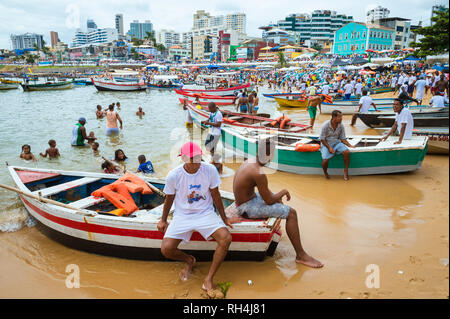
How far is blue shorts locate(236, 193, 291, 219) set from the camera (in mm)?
3969

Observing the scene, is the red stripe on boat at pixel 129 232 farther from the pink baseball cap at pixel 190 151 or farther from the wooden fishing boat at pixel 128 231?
the pink baseball cap at pixel 190 151

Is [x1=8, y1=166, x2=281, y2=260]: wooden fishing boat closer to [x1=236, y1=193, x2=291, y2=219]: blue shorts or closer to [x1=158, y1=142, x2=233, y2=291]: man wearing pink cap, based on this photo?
[x1=236, y1=193, x2=291, y2=219]: blue shorts

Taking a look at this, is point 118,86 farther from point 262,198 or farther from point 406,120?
point 262,198

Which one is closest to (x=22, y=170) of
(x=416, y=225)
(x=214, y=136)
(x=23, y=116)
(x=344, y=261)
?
(x=214, y=136)

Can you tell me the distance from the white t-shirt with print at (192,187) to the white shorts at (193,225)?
0.20 ft

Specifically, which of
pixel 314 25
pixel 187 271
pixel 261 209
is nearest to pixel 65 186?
pixel 187 271

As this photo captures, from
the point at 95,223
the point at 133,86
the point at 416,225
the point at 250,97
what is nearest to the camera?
the point at 95,223

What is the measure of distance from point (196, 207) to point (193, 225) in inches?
8.3

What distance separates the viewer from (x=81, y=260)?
4.74m

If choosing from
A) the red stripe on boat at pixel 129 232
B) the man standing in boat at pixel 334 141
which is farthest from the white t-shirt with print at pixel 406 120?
the red stripe on boat at pixel 129 232

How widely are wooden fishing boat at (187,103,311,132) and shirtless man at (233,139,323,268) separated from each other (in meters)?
6.07

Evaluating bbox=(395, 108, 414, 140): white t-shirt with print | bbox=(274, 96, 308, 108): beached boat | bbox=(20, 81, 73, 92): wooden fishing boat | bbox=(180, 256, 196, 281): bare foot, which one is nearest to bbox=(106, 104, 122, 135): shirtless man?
bbox=(180, 256, 196, 281): bare foot

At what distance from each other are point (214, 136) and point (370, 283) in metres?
5.92
